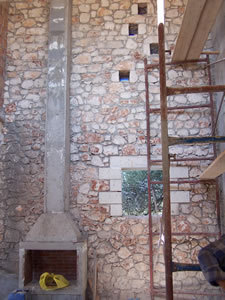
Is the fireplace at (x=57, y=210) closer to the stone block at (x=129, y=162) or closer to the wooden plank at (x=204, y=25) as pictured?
the stone block at (x=129, y=162)

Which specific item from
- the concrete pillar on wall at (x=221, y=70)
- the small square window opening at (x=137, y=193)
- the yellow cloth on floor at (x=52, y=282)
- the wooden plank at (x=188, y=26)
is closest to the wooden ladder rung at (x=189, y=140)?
the wooden plank at (x=188, y=26)

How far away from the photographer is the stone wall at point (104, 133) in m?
4.73

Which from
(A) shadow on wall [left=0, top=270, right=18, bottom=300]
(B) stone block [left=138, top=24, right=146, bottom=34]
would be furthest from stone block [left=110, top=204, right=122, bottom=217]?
(B) stone block [left=138, top=24, right=146, bottom=34]

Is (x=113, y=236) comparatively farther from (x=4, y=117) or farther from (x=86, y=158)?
(x=4, y=117)

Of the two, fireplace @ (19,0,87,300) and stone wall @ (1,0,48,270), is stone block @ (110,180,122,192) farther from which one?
stone wall @ (1,0,48,270)

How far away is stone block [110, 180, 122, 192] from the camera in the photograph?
16.3 feet

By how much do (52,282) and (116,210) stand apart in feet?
4.60

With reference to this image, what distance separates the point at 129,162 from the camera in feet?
16.5

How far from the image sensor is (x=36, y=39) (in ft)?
18.3

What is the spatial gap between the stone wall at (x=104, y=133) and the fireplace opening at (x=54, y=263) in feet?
1.03

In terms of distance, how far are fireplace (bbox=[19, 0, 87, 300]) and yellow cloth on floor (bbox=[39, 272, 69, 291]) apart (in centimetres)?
6

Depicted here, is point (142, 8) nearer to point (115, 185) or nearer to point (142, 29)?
point (142, 29)

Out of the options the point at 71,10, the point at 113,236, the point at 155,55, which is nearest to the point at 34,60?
the point at 71,10

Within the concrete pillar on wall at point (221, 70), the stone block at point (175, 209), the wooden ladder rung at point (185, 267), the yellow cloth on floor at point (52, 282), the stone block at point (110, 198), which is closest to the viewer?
A: the wooden ladder rung at point (185, 267)
